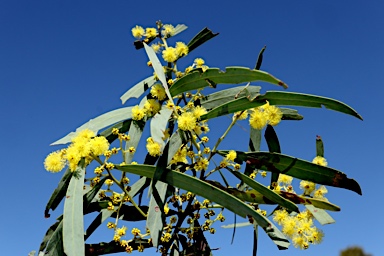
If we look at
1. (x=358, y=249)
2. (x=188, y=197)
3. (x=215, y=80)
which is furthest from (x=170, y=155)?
(x=358, y=249)

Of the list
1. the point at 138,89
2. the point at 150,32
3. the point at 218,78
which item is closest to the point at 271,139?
the point at 218,78

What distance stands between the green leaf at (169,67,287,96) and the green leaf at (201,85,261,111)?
0.59 ft

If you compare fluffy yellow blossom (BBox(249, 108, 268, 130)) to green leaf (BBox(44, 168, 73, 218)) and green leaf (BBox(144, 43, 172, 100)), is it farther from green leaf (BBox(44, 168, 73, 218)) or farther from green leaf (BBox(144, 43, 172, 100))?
green leaf (BBox(44, 168, 73, 218))

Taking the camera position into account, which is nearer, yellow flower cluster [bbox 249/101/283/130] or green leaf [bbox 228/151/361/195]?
green leaf [bbox 228/151/361/195]

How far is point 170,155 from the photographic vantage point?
6.21 feet

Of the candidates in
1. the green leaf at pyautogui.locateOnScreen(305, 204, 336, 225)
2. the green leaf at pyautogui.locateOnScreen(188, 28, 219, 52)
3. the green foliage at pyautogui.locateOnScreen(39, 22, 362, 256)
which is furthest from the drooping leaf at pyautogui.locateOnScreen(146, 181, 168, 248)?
the green leaf at pyautogui.locateOnScreen(188, 28, 219, 52)

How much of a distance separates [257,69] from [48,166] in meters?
0.97

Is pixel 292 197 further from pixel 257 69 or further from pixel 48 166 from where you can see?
pixel 48 166

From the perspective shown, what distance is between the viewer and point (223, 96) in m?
2.25

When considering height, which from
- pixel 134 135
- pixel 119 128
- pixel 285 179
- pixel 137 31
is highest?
pixel 137 31

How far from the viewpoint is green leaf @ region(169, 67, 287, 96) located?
1.82m

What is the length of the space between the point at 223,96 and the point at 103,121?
586 mm

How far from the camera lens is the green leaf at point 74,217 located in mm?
1806

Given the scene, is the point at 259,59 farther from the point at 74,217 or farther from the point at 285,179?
the point at 74,217
